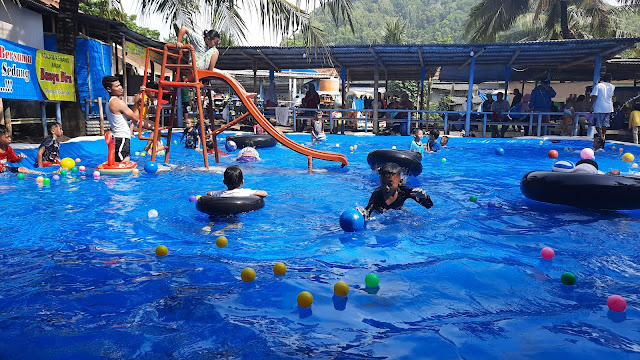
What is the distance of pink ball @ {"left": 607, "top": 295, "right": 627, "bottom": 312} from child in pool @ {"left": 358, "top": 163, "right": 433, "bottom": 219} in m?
2.72

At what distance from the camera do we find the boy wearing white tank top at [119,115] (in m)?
9.43

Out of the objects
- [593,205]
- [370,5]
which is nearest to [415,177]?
[593,205]

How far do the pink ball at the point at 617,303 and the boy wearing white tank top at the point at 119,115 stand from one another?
8891 mm

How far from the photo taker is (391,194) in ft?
21.2

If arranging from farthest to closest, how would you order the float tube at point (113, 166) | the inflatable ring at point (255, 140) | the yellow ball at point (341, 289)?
the inflatable ring at point (255, 140)
the float tube at point (113, 166)
the yellow ball at point (341, 289)

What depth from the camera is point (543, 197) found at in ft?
24.6

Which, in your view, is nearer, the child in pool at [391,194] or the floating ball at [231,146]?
the child in pool at [391,194]

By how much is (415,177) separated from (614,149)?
32.0 feet

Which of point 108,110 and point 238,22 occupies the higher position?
point 238,22

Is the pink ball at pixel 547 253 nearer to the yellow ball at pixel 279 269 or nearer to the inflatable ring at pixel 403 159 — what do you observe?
the yellow ball at pixel 279 269

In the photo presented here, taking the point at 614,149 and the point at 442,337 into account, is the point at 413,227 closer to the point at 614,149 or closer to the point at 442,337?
the point at 442,337

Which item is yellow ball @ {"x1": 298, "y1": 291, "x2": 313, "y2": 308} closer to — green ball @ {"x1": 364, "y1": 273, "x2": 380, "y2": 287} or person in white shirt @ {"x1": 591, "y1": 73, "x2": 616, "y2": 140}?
green ball @ {"x1": 364, "y1": 273, "x2": 380, "y2": 287}

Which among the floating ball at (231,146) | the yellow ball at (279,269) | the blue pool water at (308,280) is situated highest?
the floating ball at (231,146)

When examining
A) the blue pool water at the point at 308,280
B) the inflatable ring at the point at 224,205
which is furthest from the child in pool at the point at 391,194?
the inflatable ring at the point at 224,205
